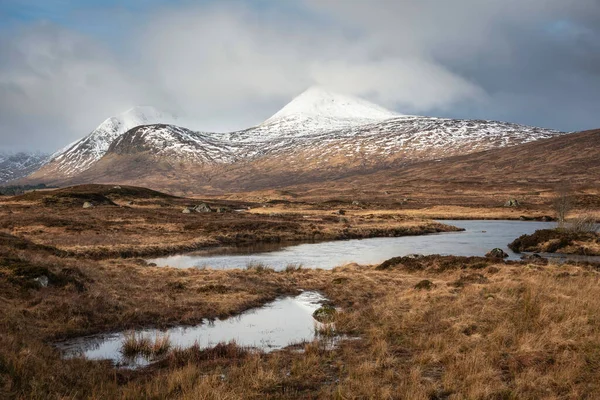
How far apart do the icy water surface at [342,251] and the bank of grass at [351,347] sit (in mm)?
17080

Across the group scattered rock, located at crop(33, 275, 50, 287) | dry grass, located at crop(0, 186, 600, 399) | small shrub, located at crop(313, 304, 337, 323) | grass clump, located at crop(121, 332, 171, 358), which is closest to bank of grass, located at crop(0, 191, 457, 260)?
scattered rock, located at crop(33, 275, 50, 287)

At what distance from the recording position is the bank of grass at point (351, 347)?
9789 millimetres

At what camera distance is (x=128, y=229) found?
5878cm

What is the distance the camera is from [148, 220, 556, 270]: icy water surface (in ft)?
134

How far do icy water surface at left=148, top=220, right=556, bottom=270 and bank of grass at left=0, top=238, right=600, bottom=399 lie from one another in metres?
17.1

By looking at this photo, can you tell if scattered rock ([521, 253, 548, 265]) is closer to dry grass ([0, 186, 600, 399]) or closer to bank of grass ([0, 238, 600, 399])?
dry grass ([0, 186, 600, 399])

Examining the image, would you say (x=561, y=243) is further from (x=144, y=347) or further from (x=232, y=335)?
(x=144, y=347)

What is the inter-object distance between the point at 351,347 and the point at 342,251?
3574 cm

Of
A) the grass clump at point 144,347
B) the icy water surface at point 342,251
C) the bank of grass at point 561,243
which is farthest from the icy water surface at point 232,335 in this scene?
the bank of grass at point 561,243

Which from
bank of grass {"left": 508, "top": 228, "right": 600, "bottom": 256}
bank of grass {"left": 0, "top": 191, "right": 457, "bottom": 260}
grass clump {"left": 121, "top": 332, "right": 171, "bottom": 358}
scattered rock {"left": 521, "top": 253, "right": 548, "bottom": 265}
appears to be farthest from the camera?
bank of grass {"left": 0, "top": 191, "right": 457, "bottom": 260}

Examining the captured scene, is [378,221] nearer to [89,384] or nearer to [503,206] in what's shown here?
[503,206]

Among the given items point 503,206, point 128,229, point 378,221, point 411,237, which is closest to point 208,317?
point 128,229

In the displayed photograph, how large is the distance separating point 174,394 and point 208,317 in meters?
9.41

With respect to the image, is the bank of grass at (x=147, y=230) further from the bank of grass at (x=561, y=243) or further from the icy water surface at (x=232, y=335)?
the bank of grass at (x=561, y=243)
